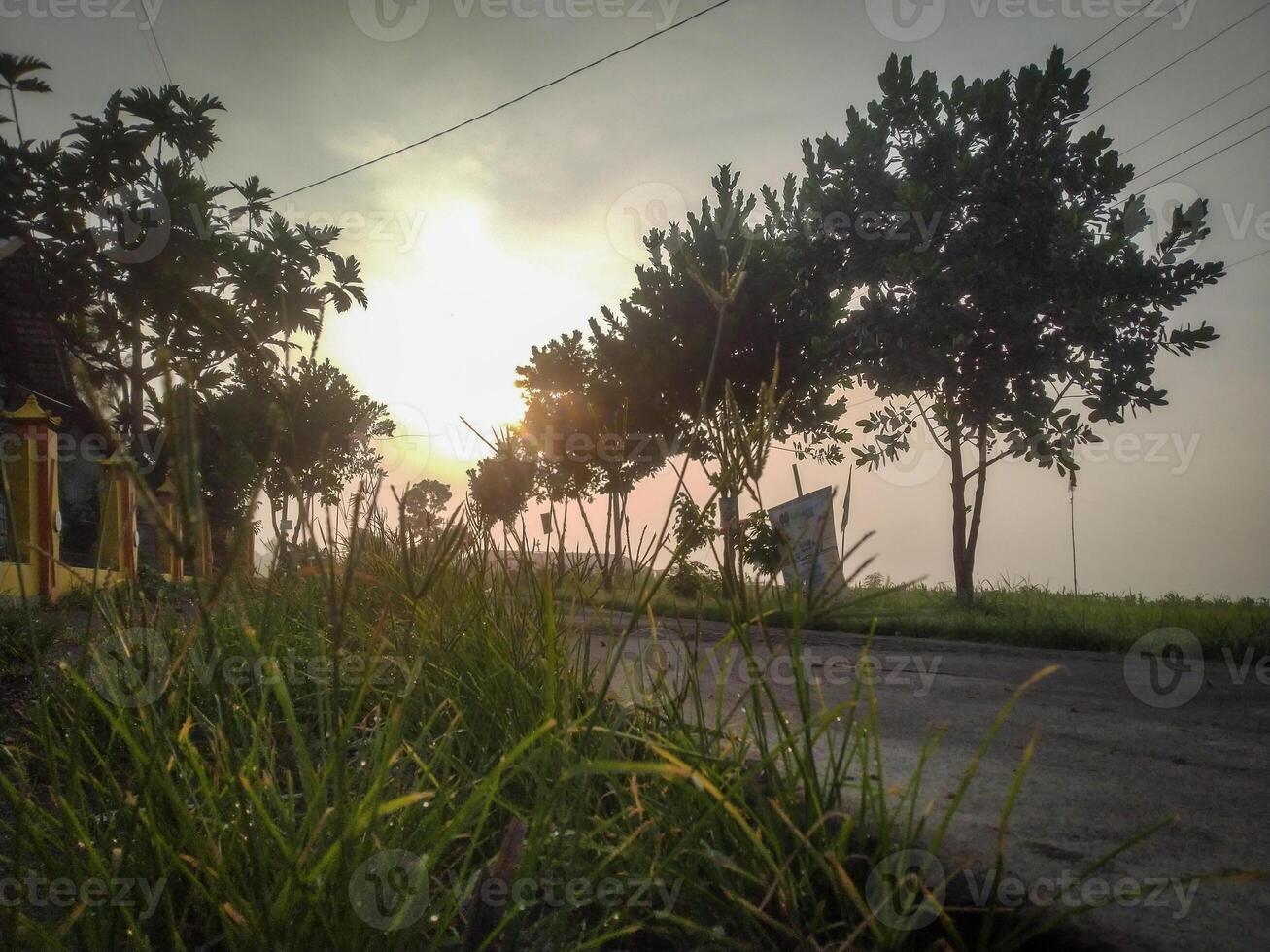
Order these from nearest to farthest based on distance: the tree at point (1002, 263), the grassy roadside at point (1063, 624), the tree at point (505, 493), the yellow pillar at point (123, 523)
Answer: the yellow pillar at point (123, 523) < the tree at point (505, 493) < the grassy roadside at point (1063, 624) < the tree at point (1002, 263)

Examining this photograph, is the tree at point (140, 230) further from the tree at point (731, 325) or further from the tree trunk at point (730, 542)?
the tree trunk at point (730, 542)

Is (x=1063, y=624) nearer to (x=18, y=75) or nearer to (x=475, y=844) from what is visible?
(x=475, y=844)

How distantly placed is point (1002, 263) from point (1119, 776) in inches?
383

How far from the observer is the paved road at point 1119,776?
4.41 feet

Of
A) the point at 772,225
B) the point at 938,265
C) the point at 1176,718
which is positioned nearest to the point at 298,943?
the point at 1176,718

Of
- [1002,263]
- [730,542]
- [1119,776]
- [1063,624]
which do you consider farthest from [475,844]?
[1002,263]

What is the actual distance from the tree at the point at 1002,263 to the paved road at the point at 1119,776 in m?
7.00

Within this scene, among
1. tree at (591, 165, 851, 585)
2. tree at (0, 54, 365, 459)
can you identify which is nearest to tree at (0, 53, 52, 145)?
tree at (0, 54, 365, 459)

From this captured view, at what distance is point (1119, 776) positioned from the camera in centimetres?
215

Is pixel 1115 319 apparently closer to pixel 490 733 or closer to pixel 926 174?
pixel 926 174

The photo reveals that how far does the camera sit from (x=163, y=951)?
1340 mm

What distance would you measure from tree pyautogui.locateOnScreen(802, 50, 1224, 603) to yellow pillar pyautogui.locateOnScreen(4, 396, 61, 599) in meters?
11.4

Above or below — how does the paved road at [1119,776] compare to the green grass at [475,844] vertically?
below

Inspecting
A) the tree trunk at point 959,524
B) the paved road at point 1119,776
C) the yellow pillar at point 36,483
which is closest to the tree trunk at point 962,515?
the tree trunk at point 959,524
